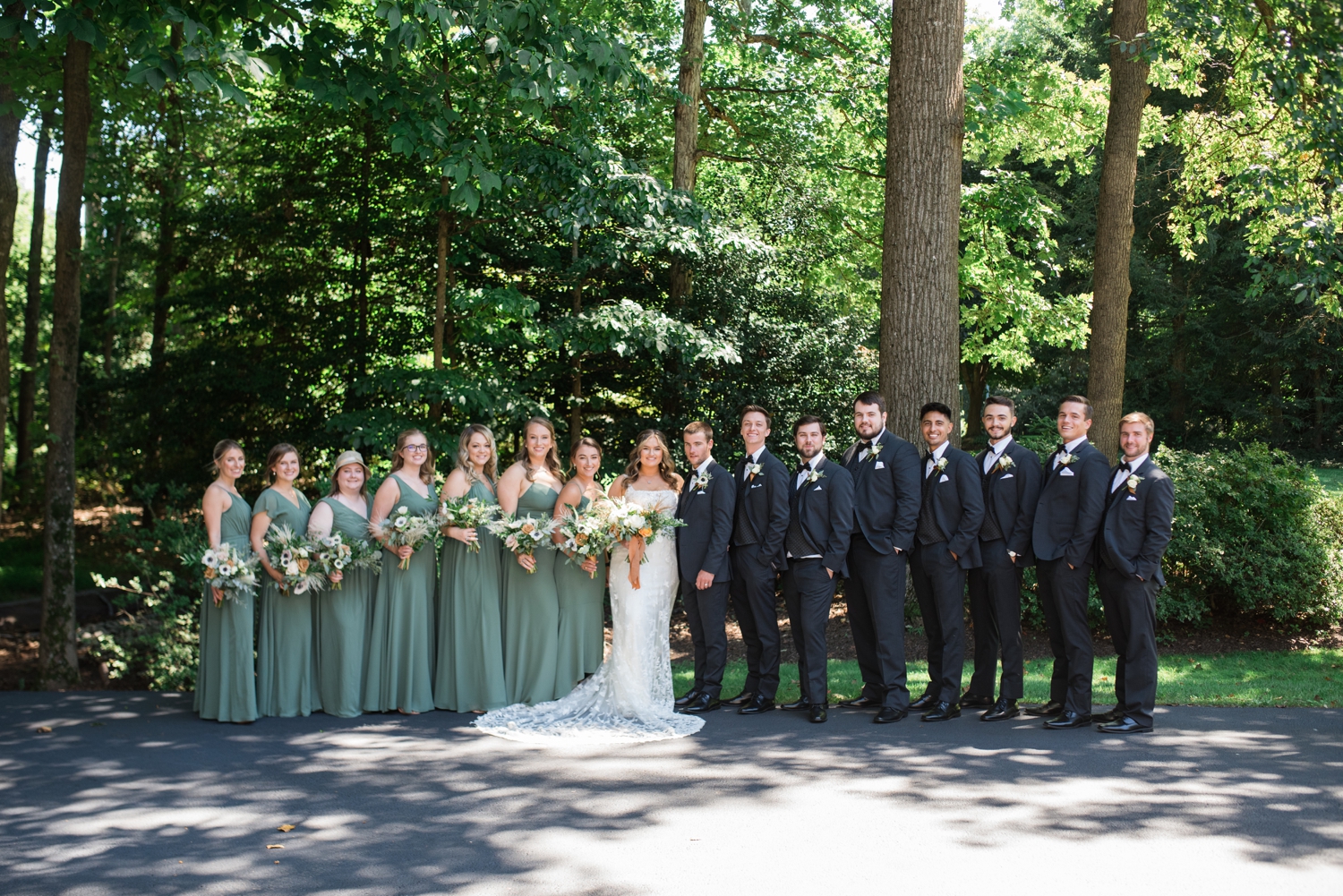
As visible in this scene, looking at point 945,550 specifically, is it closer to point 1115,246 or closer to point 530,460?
point 530,460

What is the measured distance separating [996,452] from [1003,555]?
79 cm

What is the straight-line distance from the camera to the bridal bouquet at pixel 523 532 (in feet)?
26.0

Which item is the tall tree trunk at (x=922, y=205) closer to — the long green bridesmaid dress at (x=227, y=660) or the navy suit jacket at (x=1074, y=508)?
the navy suit jacket at (x=1074, y=508)

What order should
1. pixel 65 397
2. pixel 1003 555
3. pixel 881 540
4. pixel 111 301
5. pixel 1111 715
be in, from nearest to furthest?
pixel 1111 715, pixel 1003 555, pixel 881 540, pixel 65 397, pixel 111 301

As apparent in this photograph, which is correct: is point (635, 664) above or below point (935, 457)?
below

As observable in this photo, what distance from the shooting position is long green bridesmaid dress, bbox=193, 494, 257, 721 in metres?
7.73

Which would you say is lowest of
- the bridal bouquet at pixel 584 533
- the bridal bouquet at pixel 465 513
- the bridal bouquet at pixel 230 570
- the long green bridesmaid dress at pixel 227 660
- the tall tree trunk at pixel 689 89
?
the long green bridesmaid dress at pixel 227 660

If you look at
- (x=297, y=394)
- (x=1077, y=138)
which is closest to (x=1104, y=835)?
A: (x=297, y=394)

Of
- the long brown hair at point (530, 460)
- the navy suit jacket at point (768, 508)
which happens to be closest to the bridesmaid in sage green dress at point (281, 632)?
the long brown hair at point (530, 460)

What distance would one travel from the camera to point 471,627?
8203mm

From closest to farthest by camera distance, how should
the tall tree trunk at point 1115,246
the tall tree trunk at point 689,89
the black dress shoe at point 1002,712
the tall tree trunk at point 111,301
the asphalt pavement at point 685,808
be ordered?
1. the asphalt pavement at point 685,808
2. the black dress shoe at point 1002,712
3. the tall tree trunk at point 1115,246
4. the tall tree trunk at point 689,89
5. the tall tree trunk at point 111,301

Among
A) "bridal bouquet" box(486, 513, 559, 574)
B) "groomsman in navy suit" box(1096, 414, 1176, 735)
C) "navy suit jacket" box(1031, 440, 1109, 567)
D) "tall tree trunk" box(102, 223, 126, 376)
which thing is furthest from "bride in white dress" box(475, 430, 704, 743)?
"tall tree trunk" box(102, 223, 126, 376)

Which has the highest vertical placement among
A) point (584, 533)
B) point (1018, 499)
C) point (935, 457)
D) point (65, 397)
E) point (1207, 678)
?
point (65, 397)

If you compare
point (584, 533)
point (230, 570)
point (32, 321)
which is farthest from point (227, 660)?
point (32, 321)
